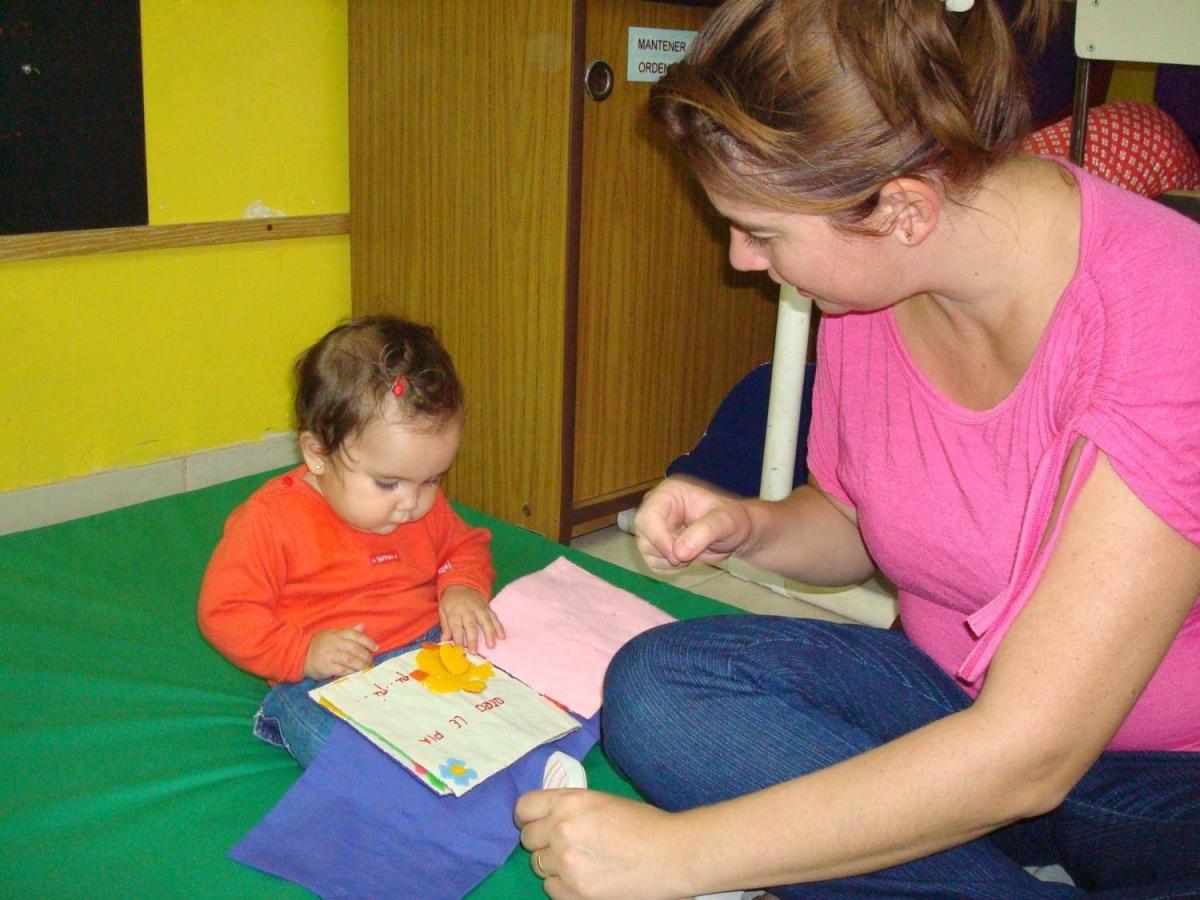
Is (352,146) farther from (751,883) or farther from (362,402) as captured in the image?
(751,883)

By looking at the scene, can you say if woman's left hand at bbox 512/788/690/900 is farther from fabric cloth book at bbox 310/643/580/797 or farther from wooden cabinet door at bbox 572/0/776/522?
wooden cabinet door at bbox 572/0/776/522

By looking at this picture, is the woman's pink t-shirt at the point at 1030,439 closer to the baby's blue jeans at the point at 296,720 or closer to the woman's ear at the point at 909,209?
the woman's ear at the point at 909,209

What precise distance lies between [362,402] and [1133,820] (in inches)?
31.1

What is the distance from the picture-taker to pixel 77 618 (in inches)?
53.8

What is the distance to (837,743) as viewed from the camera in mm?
896

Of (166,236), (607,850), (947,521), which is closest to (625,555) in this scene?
(166,236)

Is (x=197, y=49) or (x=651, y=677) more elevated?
(x=197, y=49)

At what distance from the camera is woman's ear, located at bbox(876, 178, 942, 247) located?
29.5 inches

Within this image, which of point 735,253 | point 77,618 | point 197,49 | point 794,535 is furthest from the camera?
point 197,49

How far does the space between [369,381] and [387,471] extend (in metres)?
0.10

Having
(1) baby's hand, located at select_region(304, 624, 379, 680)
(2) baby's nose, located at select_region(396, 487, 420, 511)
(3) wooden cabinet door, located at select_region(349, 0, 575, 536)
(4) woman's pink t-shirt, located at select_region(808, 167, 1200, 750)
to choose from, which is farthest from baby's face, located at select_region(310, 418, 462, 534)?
(3) wooden cabinet door, located at select_region(349, 0, 575, 536)

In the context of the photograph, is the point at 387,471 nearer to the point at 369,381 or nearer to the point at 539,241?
the point at 369,381

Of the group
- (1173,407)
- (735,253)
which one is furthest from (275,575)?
(1173,407)

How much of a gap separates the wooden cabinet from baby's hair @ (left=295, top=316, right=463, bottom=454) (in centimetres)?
60
